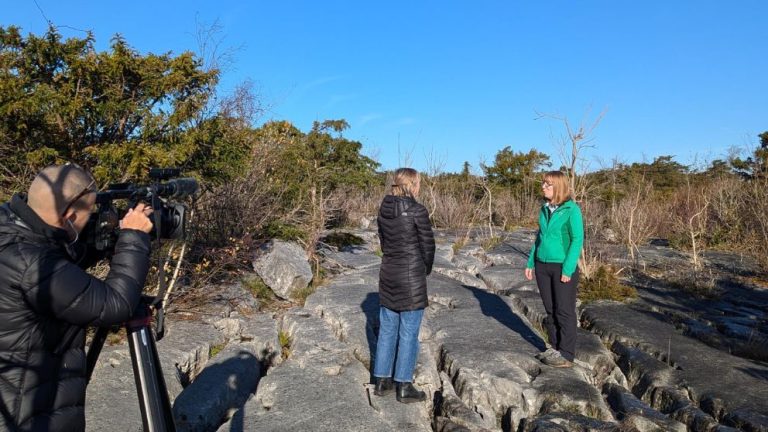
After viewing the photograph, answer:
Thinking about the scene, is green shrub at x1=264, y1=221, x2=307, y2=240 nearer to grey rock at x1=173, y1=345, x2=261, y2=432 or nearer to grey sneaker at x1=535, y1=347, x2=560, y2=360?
grey rock at x1=173, y1=345, x2=261, y2=432

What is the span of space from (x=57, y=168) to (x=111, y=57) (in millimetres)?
3358

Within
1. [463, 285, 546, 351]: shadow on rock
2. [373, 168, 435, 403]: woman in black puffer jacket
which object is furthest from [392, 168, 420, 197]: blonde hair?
[463, 285, 546, 351]: shadow on rock

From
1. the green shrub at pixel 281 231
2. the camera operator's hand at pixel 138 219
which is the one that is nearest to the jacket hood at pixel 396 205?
the camera operator's hand at pixel 138 219

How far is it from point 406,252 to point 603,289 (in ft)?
14.9

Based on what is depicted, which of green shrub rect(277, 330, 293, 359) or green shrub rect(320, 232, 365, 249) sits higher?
green shrub rect(320, 232, 365, 249)

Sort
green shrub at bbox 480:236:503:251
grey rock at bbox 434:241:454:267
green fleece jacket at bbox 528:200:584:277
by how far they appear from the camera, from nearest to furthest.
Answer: green fleece jacket at bbox 528:200:584:277 < grey rock at bbox 434:241:454:267 < green shrub at bbox 480:236:503:251

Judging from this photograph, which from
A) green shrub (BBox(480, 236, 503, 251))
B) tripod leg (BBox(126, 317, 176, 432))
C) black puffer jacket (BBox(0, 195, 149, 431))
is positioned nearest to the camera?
black puffer jacket (BBox(0, 195, 149, 431))

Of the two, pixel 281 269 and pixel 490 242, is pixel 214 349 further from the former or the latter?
pixel 490 242

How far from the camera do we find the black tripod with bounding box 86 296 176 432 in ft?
6.28

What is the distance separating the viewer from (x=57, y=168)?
178cm

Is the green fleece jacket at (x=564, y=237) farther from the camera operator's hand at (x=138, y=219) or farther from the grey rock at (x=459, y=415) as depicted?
the camera operator's hand at (x=138, y=219)

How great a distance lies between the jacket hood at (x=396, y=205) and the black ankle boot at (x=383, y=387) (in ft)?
4.09

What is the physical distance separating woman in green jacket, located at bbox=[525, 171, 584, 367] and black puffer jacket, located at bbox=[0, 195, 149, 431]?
3.62 m

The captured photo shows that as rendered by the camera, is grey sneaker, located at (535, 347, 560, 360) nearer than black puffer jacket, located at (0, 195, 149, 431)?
No
